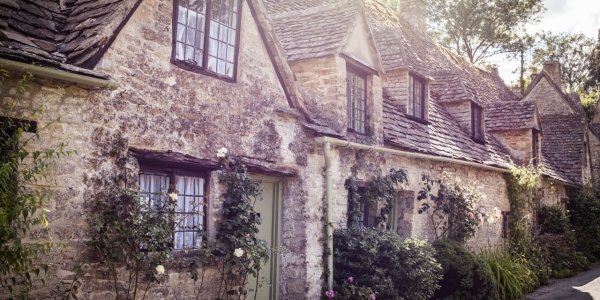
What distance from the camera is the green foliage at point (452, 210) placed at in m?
13.8

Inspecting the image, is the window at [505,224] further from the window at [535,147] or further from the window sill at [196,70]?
the window sill at [196,70]

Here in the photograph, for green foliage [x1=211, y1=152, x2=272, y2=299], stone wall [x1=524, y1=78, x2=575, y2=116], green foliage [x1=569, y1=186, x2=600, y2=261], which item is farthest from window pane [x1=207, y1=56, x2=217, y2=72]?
stone wall [x1=524, y1=78, x2=575, y2=116]

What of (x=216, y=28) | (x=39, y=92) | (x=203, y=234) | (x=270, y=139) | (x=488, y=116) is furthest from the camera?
(x=488, y=116)

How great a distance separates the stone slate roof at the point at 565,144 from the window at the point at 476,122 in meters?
6.50

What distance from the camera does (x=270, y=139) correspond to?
30.3ft

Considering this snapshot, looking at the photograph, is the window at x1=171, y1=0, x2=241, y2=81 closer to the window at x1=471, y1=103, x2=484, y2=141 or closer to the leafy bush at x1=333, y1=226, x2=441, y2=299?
the leafy bush at x1=333, y1=226, x2=441, y2=299

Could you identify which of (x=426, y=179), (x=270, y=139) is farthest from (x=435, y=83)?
(x=270, y=139)

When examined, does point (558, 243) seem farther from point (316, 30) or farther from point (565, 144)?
point (316, 30)

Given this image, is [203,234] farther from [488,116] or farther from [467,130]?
[488,116]

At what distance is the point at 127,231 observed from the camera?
6766 millimetres

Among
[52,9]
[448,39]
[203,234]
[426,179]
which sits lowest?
[203,234]

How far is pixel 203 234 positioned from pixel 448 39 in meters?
28.8

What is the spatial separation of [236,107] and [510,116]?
13.9 meters

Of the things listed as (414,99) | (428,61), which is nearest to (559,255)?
(428,61)
